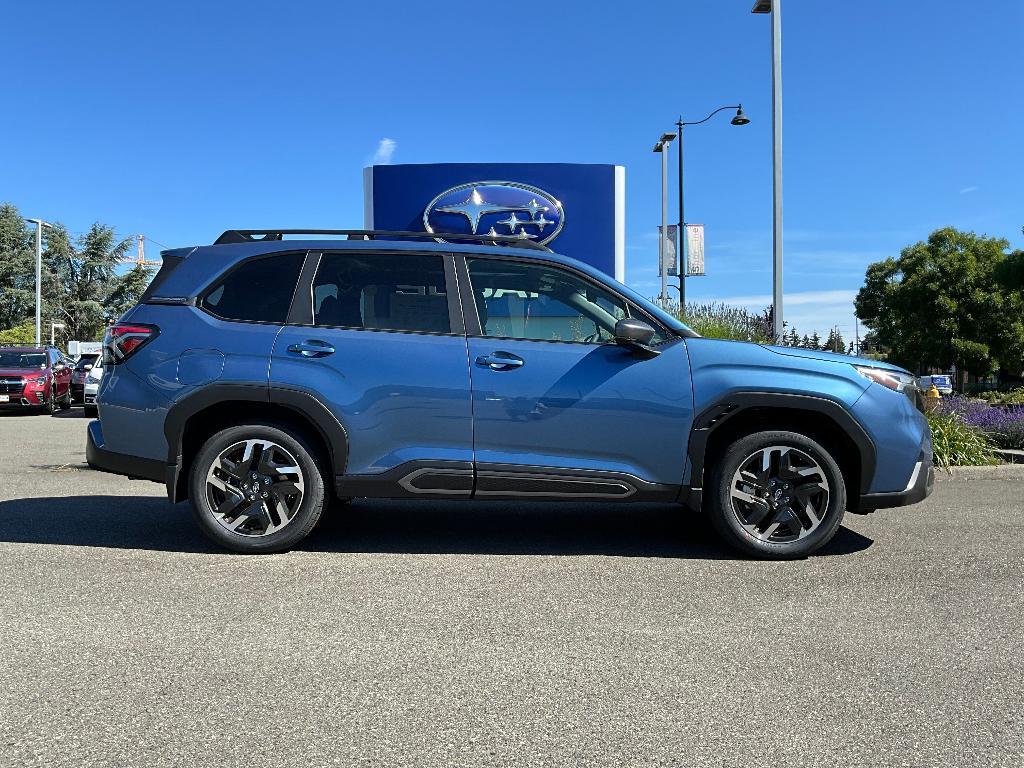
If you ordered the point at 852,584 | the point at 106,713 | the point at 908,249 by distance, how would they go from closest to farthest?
1. the point at 106,713
2. the point at 852,584
3. the point at 908,249

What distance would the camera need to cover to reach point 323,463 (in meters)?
5.13

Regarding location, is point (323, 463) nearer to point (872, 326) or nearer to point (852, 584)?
point (852, 584)

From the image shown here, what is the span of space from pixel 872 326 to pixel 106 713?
79646 mm

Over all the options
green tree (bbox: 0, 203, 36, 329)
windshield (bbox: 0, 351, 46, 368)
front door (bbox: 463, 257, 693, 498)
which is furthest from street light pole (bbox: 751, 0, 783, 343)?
green tree (bbox: 0, 203, 36, 329)

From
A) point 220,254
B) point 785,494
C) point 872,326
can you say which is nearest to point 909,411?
point 785,494

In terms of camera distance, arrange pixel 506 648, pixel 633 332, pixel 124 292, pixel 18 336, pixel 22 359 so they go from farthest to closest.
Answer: pixel 124 292 < pixel 18 336 < pixel 22 359 < pixel 633 332 < pixel 506 648

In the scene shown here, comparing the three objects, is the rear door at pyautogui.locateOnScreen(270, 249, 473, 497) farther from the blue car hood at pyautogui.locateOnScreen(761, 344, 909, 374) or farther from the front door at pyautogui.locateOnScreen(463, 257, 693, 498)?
the blue car hood at pyautogui.locateOnScreen(761, 344, 909, 374)

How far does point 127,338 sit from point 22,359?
19356 millimetres

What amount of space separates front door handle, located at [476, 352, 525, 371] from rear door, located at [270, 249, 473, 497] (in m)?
0.10

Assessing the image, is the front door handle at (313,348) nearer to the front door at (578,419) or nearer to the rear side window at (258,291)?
the rear side window at (258,291)

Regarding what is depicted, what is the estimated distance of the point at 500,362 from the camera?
16.4 ft

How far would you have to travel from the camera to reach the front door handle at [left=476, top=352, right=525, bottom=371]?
16.4ft

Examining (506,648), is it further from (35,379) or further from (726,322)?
(35,379)

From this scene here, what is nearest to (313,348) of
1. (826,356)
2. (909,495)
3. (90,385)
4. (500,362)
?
(500,362)
